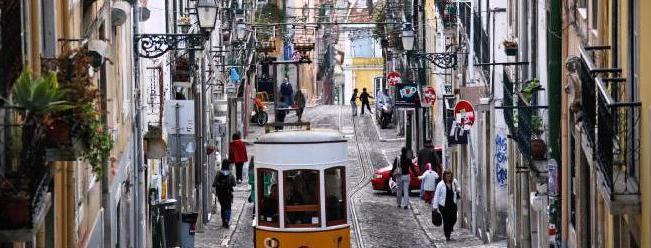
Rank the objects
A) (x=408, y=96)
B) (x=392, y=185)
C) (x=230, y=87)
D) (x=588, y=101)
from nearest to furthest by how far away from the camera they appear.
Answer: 1. (x=588, y=101)
2. (x=392, y=185)
3. (x=408, y=96)
4. (x=230, y=87)

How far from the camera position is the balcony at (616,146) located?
12.0 meters

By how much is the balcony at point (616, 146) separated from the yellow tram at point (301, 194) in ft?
33.6

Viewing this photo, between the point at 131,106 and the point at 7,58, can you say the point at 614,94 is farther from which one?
the point at 131,106

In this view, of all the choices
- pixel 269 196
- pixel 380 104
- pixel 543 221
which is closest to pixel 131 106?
pixel 269 196

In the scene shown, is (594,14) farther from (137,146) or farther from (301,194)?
(137,146)

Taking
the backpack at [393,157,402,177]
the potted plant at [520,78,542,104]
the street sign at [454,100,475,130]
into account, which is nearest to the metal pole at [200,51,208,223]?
the backpack at [393,157,402,177]

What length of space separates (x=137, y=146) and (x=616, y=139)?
12215mm

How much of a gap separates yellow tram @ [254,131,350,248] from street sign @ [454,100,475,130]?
5.16 meters

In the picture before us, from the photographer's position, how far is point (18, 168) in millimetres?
10727

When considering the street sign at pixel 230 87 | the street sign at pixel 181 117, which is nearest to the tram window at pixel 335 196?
the street sign at pixel 181 117

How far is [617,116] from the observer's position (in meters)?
12.4

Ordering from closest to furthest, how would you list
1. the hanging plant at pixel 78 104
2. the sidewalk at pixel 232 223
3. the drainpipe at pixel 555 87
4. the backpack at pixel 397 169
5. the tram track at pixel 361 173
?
the hanging plant at pixel 78 104, the drainpipe at pixel 555 87, the sidewalk at pixel 232 223, the tram track at pixel 361 173, the backpack at pixel 397 169

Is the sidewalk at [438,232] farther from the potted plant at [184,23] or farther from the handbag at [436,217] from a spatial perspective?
the potted plant at [184,23]

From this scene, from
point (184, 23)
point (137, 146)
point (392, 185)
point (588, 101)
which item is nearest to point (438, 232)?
point (392, 185)
